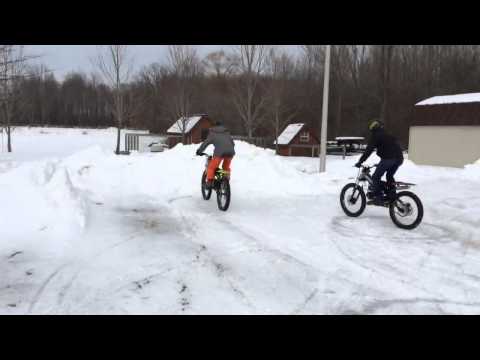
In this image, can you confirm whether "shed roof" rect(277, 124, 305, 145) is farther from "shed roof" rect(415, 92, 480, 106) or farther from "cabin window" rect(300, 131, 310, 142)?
"shed roof" rect(415, 92, 480, 106)

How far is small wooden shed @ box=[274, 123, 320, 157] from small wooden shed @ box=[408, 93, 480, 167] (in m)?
14.8

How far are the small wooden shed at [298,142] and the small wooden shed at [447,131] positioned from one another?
14.8m

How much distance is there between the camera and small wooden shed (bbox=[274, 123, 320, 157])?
3841 centimetres

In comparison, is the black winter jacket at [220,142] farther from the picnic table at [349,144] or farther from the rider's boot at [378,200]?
the picnic table at [349,144]

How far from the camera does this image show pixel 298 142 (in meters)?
39.0

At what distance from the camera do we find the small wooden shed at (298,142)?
126ft

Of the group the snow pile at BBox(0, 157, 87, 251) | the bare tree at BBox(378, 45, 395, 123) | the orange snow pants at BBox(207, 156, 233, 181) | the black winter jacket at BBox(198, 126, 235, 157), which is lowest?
the snow pile at BBox(0, 157, 87, 251)

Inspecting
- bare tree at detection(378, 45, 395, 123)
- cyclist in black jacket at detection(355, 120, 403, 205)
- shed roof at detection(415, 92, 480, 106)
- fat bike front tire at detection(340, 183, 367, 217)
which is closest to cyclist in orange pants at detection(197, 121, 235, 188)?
fat bike front tire at detection(340, 183, 367, 217)

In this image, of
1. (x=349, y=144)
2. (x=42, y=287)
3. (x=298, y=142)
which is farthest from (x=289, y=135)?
(x=42, y=287)
